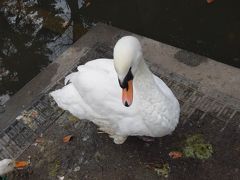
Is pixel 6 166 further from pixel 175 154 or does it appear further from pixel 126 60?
pixel 126 60

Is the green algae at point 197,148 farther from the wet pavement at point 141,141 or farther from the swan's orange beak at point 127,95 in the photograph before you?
the swan's orange beak at point 127,95

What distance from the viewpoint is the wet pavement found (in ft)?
10.6

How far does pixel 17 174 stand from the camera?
3432mm

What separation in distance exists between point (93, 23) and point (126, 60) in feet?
10.1

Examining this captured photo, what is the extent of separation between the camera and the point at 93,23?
533cm

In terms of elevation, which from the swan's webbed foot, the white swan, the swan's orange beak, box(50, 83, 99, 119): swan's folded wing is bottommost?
the swan's webbed foot

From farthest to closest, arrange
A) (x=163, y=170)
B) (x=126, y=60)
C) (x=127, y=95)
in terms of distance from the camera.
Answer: (x=163, y=170)
(x=127, y=95)
(x=126, y=60)

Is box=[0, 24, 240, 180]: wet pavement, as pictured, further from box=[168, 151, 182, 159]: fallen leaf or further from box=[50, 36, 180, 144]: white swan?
box=[50, 36, 180, 144]: white swan

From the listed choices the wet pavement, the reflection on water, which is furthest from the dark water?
the wet pavement

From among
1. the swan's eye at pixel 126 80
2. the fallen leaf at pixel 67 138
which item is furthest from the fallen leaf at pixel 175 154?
the swan's eye at pixel 126 80

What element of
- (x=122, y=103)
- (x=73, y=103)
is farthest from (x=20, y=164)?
(x=122, y=103)

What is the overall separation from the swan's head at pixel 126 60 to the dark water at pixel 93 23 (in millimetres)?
2286

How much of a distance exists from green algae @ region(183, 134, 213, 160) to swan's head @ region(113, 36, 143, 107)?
103cm

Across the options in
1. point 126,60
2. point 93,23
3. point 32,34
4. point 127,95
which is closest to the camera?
point 126,60
